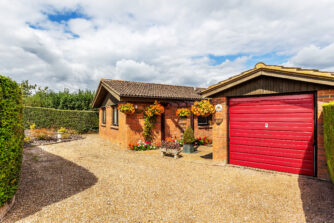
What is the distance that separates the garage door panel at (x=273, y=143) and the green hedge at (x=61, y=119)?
1619 centimetres

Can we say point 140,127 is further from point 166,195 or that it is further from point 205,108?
point 166,195

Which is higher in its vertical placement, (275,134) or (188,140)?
(275,134)

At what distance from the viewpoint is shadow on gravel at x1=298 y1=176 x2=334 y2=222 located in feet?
12.4

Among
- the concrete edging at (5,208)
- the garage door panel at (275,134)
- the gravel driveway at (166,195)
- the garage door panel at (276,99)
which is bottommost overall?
the gravel driveway at (166,195)

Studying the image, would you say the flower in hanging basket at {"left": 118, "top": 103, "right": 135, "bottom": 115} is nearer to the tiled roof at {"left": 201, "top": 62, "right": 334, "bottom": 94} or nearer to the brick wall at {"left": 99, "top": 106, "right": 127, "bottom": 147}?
the brick wall at {"left": 99, "top": 106, "right": 127, "bottom": 147}

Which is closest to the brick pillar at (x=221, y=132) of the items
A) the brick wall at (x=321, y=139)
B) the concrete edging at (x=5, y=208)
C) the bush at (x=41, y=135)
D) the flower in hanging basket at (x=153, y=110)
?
the brick wall at (x=321, y=139)

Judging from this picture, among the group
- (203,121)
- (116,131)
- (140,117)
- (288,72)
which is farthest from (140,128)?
(288,72)

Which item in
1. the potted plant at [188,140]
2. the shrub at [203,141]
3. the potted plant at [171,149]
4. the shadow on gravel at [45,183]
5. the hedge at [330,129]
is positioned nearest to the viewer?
the shadow on gravel at [45,183]

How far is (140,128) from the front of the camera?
37.7 ft

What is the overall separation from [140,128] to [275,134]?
7386 millimetres

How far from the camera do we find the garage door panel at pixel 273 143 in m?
6.07

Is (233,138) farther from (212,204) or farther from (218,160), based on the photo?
(212,204)

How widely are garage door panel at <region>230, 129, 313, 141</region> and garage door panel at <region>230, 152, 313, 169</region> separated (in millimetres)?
729

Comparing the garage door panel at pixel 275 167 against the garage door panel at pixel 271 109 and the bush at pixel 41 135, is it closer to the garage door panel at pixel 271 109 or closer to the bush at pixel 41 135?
the garage door panel at pixel 271 109
